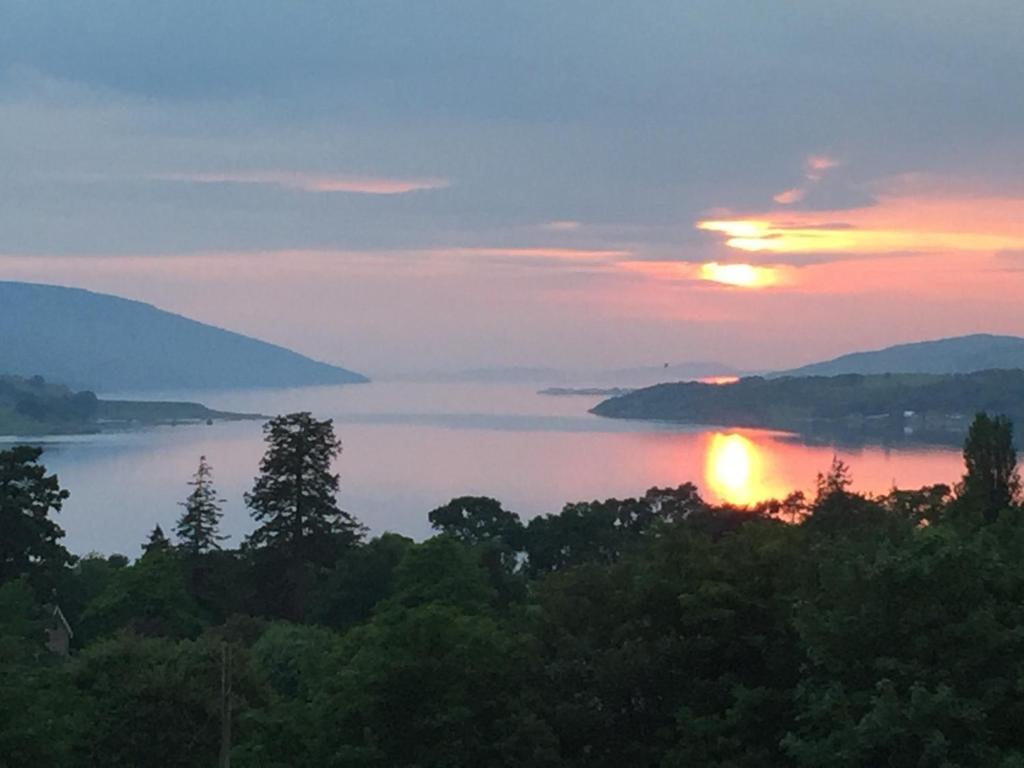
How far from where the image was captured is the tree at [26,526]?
115 feet

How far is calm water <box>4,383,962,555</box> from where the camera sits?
82.2 meters

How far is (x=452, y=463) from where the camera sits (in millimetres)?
114500

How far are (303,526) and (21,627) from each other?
1741 cm

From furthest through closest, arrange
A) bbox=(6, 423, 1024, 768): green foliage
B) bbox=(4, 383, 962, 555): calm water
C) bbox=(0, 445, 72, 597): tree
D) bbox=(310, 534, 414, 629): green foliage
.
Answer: bbox=(4, 383, 962, 555): calm water, bbox=(310, 534, 414, 629): green foliage, bbox=(0, 445, 72, 597): tree, bbox=(6, 423, 1024, 768): green foliage

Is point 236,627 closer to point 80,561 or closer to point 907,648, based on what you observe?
point 80,561

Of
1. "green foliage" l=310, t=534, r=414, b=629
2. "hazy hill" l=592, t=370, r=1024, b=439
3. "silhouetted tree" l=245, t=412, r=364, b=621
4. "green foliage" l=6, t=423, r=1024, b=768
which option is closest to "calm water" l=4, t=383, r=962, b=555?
"hazy hill" l=592, t=370, r=1024, b=439

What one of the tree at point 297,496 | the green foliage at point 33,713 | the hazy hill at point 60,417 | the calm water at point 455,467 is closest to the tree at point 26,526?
the tree at point 297,496

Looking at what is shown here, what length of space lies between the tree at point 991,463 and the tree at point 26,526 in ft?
82.2

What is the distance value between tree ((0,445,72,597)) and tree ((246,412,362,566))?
7.93 meters

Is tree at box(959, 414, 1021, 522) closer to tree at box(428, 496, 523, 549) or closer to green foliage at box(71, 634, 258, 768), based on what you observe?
tree at box(428, 496, 523, 549)

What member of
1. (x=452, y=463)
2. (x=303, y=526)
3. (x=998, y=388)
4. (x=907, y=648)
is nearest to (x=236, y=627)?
(x=303, y=526)

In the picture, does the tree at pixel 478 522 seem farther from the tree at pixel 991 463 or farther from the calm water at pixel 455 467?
the tree at pixel 991 463

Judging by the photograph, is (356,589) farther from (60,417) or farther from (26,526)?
(60,417)

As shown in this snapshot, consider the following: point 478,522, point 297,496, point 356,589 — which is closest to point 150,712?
point 356,589
